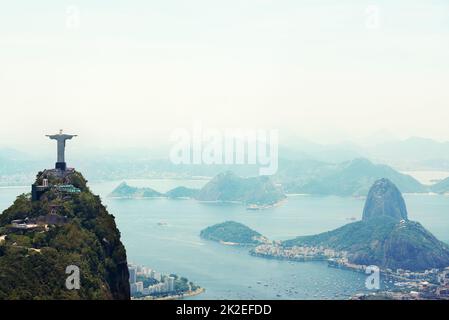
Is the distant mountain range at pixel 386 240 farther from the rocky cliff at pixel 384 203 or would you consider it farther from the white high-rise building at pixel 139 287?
the white high-rise building at pixel 139 287

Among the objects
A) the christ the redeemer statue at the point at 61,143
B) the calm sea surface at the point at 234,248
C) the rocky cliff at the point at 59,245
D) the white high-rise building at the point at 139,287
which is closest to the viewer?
the rocky cliff at the point at 59,245

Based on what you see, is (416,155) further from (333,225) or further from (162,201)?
(333,225)

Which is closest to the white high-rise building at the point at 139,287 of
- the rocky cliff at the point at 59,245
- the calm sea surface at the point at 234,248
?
the calm sea surface at the point at 234,248

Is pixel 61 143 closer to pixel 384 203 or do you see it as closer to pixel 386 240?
pixel 386 240

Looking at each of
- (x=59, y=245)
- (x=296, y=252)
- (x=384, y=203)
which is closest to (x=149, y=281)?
(x=296, y=252)

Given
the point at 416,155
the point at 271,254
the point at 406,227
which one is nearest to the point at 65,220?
the point at 271,254

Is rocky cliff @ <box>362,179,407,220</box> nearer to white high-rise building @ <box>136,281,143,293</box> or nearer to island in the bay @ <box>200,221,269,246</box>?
island in the bay @ <box>200,221,269,246</box>
